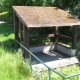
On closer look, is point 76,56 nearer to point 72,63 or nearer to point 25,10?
point 72,63

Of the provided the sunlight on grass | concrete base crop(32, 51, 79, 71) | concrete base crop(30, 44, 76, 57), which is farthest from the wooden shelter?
the sunlight on grass

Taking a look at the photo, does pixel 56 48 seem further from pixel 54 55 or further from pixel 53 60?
pixel 53 60

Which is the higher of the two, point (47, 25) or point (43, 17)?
point (43, 17)

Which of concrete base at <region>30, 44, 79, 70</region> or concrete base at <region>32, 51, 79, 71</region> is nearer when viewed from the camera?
concrete base at <region>32, 51, 79, 71</region>

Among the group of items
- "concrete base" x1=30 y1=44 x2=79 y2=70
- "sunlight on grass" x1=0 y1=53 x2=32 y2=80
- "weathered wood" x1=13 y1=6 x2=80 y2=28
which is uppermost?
"weathered wood" x1=13 y1=6 x2=80 y2=28

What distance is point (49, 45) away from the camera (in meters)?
11.1

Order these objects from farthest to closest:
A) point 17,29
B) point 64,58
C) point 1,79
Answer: point 17,29
point 64,58
point 1,79

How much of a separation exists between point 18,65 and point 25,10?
14.5 ft

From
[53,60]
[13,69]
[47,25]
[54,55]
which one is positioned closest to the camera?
[13,69]

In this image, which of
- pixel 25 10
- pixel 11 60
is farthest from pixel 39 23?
pixel 11 60

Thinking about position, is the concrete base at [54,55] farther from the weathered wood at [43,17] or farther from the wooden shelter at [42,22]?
the weathered wood at [43,17]

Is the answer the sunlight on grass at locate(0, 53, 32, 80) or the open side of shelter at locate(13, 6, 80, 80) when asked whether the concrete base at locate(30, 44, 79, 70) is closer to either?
the open side of shelter at locate(13, 6, 80, 80)

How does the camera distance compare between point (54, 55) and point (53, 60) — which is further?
point (54, 55)

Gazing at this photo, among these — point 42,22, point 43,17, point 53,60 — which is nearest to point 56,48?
point 53,60
